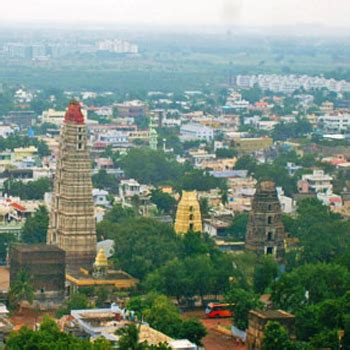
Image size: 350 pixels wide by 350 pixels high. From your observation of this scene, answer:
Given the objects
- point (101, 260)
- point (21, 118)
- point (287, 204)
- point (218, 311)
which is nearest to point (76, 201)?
point (101, 260)

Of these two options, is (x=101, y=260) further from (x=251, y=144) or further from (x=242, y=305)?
(x=251, y=144)

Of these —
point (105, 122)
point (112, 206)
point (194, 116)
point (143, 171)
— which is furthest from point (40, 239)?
point (194, 116)

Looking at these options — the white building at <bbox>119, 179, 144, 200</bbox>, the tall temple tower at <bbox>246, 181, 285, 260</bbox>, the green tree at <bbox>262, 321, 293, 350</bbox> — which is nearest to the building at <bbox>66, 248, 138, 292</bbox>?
the tall temple tower at <bbox>246, 181, 285, 260</bbox>

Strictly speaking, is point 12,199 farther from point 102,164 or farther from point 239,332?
point 239,332

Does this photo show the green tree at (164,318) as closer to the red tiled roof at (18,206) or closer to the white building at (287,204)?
the red tiled roof at (18,206)

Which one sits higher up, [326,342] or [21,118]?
[326,342]

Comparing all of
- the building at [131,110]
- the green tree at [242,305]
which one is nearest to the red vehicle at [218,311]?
the green tree at [242,305]
